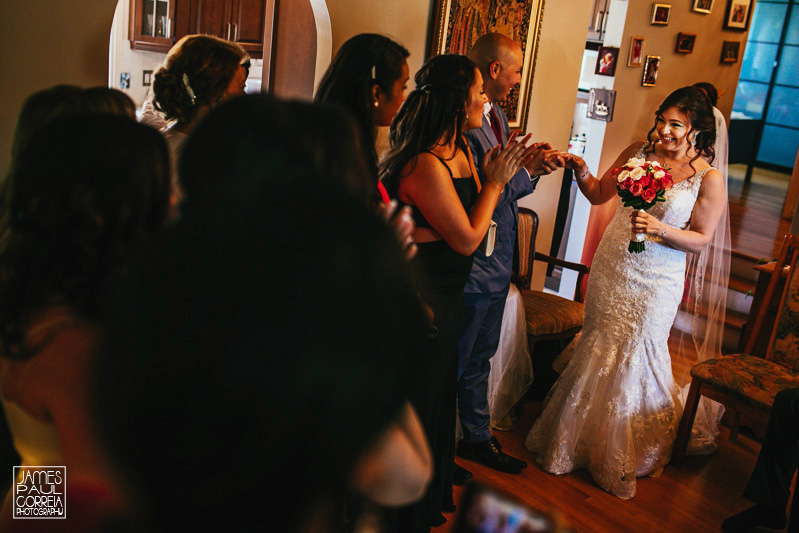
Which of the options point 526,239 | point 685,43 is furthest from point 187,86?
point 685,43

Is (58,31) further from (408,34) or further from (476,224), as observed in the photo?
(408,34)

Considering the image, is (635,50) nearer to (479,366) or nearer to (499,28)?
(499,28)

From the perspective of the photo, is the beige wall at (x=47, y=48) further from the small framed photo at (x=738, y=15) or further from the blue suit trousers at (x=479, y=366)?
the small framed photo at (x=738, y=15)

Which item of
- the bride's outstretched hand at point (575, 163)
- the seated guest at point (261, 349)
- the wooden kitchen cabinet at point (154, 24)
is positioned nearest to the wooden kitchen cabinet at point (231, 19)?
the wooden kitchen cabinet at point (154, 24)

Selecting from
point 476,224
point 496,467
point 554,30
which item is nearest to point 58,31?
point 476,224

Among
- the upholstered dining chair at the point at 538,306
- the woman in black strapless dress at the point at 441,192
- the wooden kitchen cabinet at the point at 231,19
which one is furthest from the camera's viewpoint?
the wooden kitchen cabinet at the point at 231,19

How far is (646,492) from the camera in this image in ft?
10.5

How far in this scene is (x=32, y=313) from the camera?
0.92 m

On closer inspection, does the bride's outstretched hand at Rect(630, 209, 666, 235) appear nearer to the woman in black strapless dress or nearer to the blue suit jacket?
the blue suit jacket

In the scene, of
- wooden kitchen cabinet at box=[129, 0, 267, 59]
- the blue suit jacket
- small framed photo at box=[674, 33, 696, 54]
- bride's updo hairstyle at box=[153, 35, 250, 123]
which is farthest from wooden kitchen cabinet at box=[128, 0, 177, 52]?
small framed photo at box=[674, 33, 696, 54]

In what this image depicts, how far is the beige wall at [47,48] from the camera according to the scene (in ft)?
6.98

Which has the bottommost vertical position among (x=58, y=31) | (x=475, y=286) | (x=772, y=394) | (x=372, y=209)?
(x=772, y=394)

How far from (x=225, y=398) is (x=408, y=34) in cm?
315

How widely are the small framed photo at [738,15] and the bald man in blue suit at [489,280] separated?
420 cm
